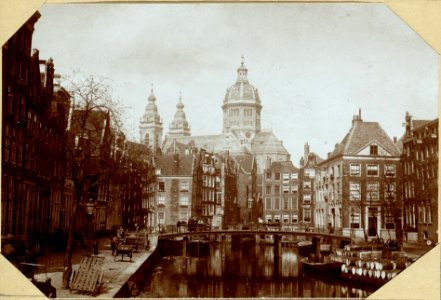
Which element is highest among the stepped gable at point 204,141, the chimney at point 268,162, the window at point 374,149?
the stepped gable at point 204,141

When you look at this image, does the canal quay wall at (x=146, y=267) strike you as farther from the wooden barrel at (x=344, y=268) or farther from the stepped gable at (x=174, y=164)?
the wooden barrel at (x=344, y=268)

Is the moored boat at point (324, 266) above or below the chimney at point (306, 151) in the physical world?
below

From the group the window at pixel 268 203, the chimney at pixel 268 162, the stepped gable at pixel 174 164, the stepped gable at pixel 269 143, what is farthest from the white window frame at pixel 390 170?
the stepped gable at pixel 174 164

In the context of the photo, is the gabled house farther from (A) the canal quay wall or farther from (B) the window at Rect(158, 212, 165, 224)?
(A) the canal quay wall

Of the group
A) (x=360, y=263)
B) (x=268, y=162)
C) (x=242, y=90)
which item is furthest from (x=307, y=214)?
(x=242, y=90)

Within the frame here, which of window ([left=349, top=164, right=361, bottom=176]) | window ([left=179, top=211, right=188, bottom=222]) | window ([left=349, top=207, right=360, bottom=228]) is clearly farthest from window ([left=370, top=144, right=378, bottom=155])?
window ([left=179, top=211, right=188, bottom=222])

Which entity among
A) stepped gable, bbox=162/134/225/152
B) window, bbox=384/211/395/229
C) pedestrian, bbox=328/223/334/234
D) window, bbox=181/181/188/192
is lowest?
pedestrian, bbox=328/223/334/234

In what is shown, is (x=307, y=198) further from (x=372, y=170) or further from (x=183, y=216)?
(x=183, y=216)
